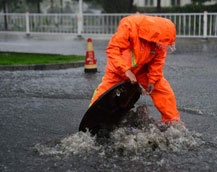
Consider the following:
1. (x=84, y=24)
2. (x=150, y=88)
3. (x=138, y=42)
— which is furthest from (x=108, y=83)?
(x=84, y=24)

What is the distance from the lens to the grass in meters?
10.7

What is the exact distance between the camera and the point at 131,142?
13.3 ft

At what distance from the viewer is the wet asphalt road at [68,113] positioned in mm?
3648

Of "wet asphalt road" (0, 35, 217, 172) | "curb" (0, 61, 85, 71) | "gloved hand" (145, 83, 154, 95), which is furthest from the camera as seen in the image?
"curb" (0, 61, 85, 71)

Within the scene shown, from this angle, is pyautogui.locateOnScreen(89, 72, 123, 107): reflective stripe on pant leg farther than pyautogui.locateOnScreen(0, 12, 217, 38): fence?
No

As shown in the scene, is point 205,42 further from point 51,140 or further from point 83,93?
point 51,140

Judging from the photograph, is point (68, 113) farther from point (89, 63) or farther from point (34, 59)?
point (34, 59)

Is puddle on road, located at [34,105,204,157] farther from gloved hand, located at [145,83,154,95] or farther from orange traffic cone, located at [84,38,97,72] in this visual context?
orange traffic cone, located at [84,38,97,72]

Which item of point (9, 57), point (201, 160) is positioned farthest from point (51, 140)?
point (9, 57)

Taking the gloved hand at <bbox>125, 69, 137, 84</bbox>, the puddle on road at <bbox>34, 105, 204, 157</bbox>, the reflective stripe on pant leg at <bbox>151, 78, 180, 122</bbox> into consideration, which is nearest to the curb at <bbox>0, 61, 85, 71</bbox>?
the puddle on road at <bbox>34, 105, 204, 157</bbox>

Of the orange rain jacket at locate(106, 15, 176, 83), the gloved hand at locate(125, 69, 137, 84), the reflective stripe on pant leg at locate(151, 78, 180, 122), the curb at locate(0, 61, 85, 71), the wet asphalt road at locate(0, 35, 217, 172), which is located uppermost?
the orange rain jacket at locate(106, 15, 176, 83)

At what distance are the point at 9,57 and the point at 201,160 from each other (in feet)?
30.4

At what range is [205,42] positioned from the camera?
17359 millimetres

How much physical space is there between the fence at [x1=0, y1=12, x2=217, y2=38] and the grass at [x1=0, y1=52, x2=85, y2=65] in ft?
25.0
